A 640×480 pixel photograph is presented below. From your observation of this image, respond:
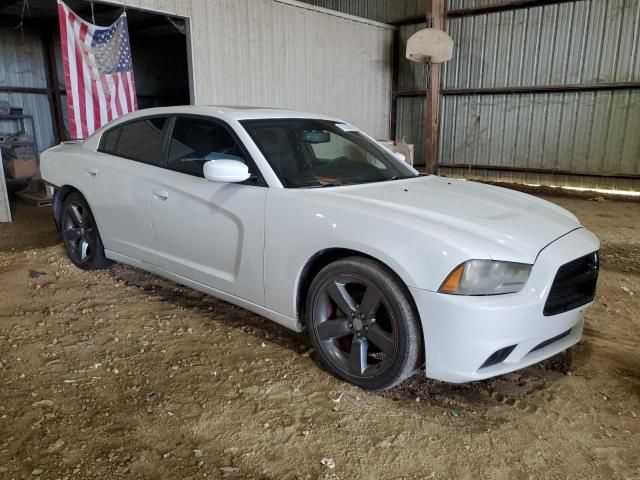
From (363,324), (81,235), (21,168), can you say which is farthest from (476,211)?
(21,168)

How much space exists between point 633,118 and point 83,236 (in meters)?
9.57

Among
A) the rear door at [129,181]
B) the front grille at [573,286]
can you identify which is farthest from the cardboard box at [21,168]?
the front grille at [573,286]

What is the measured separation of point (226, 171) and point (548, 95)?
9.33 m

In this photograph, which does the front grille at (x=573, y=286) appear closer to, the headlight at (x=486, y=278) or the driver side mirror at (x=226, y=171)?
the headlight at (x=486, y=278)

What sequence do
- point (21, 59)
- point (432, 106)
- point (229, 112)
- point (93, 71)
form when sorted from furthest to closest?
1. point (21, 59)
2. point (432, 106)
3. point (93, 71)
4. point (229, 112)

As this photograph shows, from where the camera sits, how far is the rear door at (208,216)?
3059mm

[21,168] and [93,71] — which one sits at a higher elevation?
[93,71]

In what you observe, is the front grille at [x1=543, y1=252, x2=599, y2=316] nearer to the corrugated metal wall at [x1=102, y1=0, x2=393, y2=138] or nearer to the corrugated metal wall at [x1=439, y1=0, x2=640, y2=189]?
the corrugated metal wall at [x1=102, y1=0, x2=393, y2=138]

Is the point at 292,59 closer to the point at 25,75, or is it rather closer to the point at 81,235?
the point at 81,235

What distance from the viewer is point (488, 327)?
228 cm

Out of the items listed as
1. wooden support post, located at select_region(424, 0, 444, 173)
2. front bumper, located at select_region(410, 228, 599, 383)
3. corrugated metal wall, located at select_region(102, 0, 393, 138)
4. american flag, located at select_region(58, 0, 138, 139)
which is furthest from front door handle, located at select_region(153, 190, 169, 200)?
wooden support post, located at select_region(424, 0, 444, 173)

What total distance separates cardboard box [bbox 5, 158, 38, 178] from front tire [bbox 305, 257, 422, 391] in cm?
863

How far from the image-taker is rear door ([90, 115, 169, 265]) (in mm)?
3740

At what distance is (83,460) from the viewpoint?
218 centimetres
